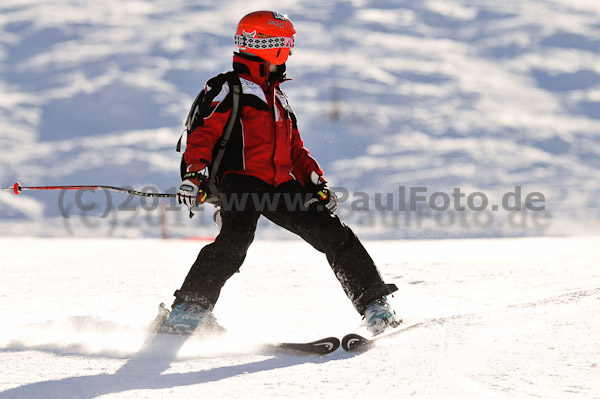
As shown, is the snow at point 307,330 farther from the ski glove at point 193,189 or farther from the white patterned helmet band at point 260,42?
the white patterned helmet band at point 260,42

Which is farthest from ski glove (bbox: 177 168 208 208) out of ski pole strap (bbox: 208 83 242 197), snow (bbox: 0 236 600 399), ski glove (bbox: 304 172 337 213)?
snow (bbox: 0 236 600 399)

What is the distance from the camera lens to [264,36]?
3543 millimetres

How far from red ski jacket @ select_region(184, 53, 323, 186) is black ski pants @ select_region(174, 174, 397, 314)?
0.25 ft

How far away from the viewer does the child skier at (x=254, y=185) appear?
10.8 feet

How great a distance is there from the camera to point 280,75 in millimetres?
3654

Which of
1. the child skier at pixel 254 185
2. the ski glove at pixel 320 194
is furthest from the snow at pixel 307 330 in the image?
the ski glove at pixel 320 194

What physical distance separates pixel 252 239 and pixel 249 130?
50 cm

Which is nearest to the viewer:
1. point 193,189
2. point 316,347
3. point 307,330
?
point 316,347

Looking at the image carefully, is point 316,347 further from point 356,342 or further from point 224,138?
A: point 224,138

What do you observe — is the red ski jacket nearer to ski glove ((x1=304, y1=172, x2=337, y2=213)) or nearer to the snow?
ski glove ((x1=304, y1=172, x2=337, y2=213))

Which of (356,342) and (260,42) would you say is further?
(260,42)

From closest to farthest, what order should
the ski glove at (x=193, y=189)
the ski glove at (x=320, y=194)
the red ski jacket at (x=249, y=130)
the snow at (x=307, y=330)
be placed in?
the snow at (x=307, y=330) → the ski glove at (x=193, y=189) → the red ski jacket at (x=249, y=130) → the ski glove at (x=320, y=194)

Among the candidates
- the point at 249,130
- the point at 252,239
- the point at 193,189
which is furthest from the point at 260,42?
the point at 252,239

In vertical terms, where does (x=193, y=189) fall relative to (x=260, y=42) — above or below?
below
